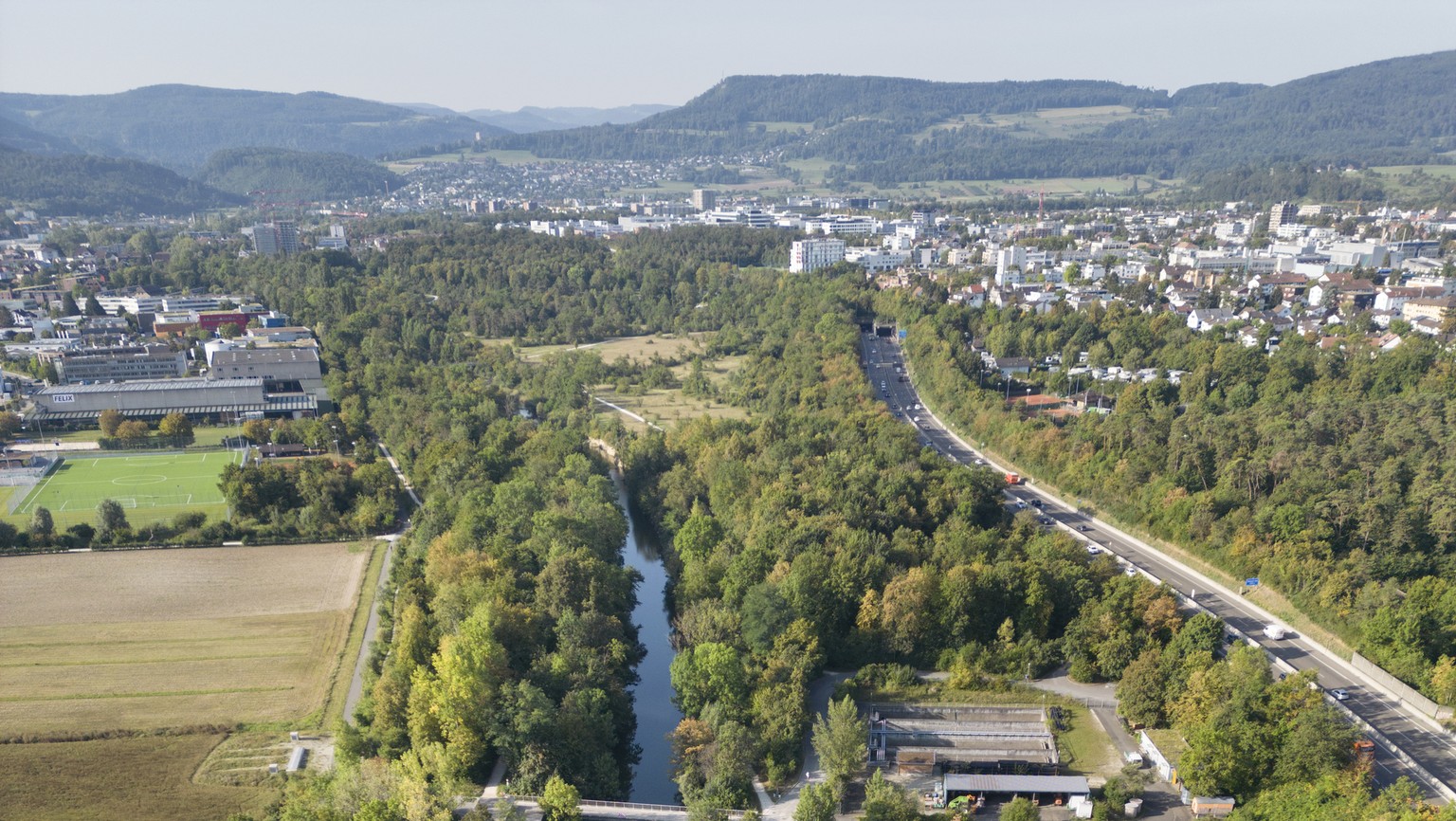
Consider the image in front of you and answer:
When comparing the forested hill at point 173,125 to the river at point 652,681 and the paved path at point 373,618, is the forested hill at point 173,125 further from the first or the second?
the river at point 652,681

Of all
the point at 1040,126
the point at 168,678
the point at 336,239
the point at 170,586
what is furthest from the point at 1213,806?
the point at 1040,126

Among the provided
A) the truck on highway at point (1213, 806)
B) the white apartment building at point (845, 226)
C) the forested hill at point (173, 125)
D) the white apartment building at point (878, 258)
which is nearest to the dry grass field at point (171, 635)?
the truck on highway at point (1213, 806)

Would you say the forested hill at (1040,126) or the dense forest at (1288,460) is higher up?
the forested hill at (1040,126)

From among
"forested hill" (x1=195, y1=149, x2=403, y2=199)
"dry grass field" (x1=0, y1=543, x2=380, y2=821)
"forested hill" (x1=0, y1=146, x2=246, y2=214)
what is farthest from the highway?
"forested hill" (x1=195, y1=149, x2=403, y2=199)

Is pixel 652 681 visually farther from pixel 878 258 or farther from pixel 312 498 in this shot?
pixel 878 258

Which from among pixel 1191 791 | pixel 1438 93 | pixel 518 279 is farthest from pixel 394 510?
pixel 1438 93

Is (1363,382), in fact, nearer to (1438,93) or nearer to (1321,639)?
(1321,639)
